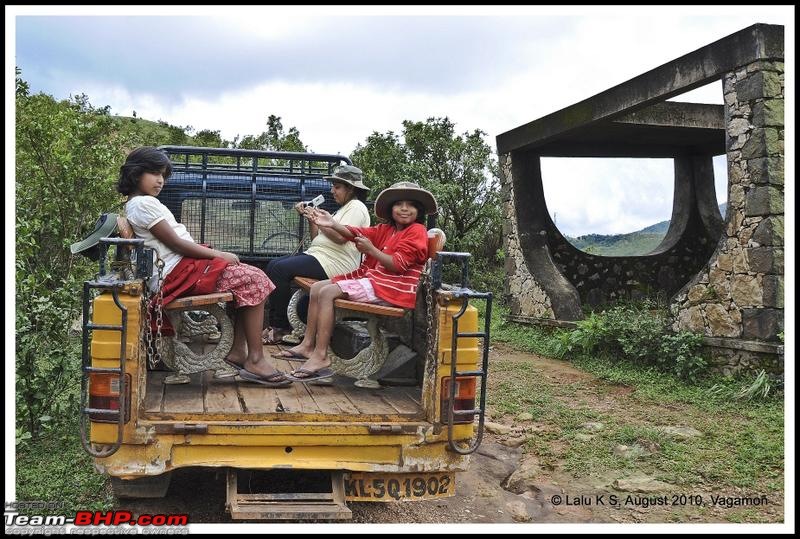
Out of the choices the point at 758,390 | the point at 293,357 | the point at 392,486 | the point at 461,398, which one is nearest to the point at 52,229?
the point at 293,357

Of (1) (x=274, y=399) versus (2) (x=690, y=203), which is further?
(2) (x=690, y=203)

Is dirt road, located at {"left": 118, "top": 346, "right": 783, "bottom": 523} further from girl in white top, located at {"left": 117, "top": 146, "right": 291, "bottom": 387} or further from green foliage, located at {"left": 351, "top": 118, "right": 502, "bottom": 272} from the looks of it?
green foliage, located at {"left": 351, "top": 118, "right": 502, "bottom": 272}

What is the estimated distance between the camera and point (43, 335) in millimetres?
5926

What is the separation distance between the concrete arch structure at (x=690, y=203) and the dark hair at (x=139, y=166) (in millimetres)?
5682

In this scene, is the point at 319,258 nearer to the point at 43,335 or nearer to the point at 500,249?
the point at 43,335

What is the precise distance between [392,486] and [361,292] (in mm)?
1158

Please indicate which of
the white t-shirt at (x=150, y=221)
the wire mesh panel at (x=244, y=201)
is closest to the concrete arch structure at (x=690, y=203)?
the wire mesh panel at (x=244, y=201)

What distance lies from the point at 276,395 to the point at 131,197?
1.38 metres

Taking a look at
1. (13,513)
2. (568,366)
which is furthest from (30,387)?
(568,366)

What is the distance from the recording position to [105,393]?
12.6 feet

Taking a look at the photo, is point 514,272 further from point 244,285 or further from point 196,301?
point 196,301

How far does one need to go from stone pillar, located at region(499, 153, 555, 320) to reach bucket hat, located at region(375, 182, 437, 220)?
6341 mm

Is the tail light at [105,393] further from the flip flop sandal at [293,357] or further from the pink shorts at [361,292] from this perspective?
the flip flop sandal at [293,357]

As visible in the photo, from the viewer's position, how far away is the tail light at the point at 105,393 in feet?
12.5
